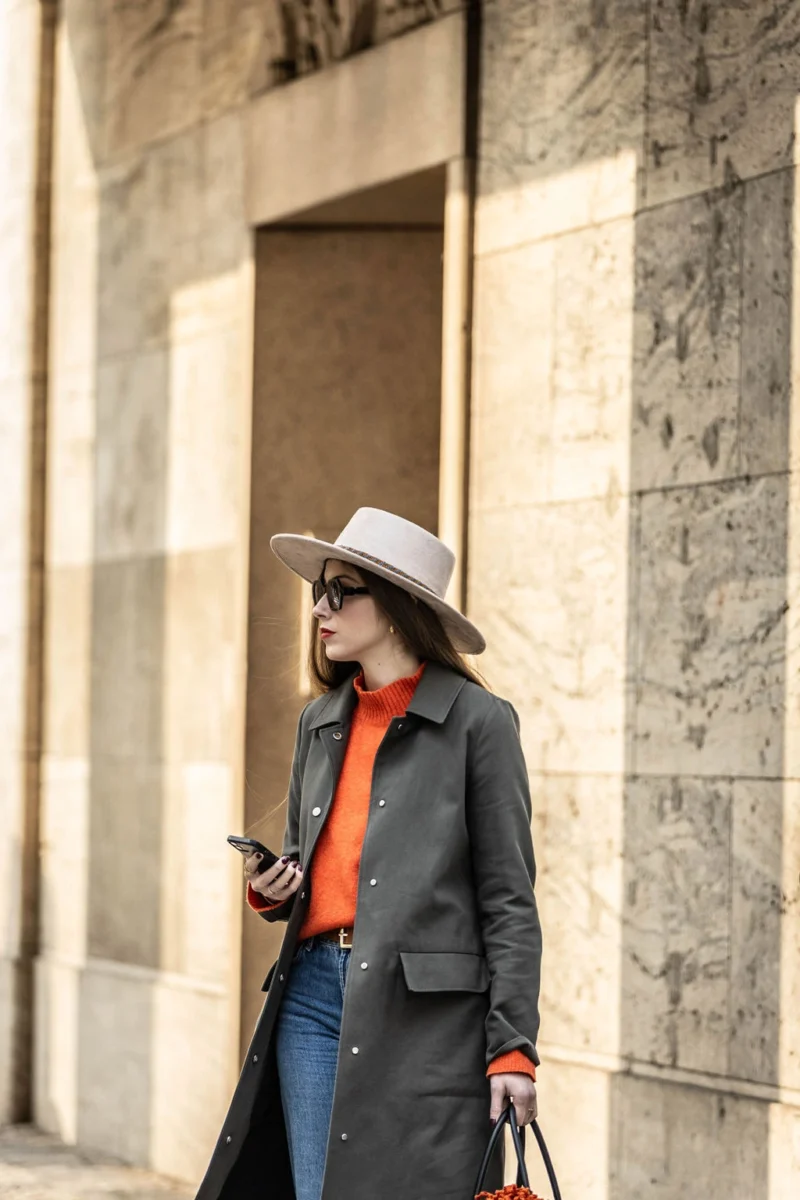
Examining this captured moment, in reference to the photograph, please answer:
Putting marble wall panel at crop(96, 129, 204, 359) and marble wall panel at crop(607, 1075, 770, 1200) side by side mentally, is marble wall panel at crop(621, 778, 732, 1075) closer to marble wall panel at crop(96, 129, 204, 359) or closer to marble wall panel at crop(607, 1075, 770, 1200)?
marble wall panel at crop(607, 1075, 770, 1200)

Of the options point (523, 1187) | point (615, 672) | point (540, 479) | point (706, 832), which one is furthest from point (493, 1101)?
point (540, 479)

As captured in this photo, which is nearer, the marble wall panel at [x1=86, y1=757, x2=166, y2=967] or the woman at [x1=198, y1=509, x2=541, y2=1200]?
the woman at [x1=198, y1=509, x2=541, y2=1200]

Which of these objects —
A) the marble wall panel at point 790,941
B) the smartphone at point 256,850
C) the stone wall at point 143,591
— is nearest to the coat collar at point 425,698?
the smartphone at point 256,850

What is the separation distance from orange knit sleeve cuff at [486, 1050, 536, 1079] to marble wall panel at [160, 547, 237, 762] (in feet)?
14.0

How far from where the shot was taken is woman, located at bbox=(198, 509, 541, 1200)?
157 inches

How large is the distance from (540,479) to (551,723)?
0.78 meters

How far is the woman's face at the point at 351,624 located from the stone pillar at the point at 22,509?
5.61 m

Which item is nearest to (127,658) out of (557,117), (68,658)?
(68,658)

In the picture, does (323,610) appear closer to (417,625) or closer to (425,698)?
(417,625)

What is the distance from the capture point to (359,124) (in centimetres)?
741

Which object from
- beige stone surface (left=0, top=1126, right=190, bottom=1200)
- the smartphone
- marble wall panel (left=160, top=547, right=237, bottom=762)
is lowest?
beige stone surface (left=0, top=1126, right=190, bottom=1200)

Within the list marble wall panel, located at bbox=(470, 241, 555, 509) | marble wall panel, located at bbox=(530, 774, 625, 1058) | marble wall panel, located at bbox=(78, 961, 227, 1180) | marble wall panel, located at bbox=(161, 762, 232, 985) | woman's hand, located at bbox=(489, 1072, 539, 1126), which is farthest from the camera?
marble wall panel, located at bbox=(161, 762, 232, 985)

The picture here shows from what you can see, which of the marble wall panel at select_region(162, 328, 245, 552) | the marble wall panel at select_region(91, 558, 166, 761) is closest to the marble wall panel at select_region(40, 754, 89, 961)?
the marble wall panel at select_region(91, 558, 166, 761)

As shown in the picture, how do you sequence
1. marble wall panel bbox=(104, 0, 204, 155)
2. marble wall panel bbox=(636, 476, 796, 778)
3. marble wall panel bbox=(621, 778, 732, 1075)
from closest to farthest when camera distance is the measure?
marble wall panel bbox=(636, 476, 796, 778), marble wall panel bbox=(621, 778, 732, 1075), marble wall panel bbox=(104, 0, 204, 155)
